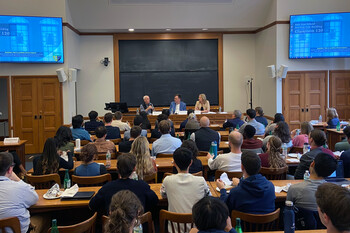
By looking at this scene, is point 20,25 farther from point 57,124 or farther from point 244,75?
point 244,75

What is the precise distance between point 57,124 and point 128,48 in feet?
12.4

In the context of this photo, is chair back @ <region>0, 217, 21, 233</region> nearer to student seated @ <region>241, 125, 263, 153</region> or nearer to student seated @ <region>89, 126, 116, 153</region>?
student seated @ <region>89, 126, 116, 153</region>

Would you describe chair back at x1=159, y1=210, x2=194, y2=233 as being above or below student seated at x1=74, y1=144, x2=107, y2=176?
below

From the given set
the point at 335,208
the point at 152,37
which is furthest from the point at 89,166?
the point at 152,37

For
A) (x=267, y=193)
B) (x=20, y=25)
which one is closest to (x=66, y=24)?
(x=20, y=25)

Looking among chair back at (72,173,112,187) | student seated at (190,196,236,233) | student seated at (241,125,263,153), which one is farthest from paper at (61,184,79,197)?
student seated at (241,125,263,153)

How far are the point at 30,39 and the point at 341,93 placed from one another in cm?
983

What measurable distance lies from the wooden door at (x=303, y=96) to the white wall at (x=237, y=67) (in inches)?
76.6

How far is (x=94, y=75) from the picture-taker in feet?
39.8

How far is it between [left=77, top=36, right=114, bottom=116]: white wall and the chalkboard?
1.42ft

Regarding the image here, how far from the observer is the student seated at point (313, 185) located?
304cm

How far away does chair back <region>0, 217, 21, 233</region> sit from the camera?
2871 millimetres

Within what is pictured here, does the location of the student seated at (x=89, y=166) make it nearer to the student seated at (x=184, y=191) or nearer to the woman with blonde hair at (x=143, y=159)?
the woman with blonde hair at (x=143, y=159)

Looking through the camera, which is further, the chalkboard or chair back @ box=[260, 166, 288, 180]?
the chalkboard
